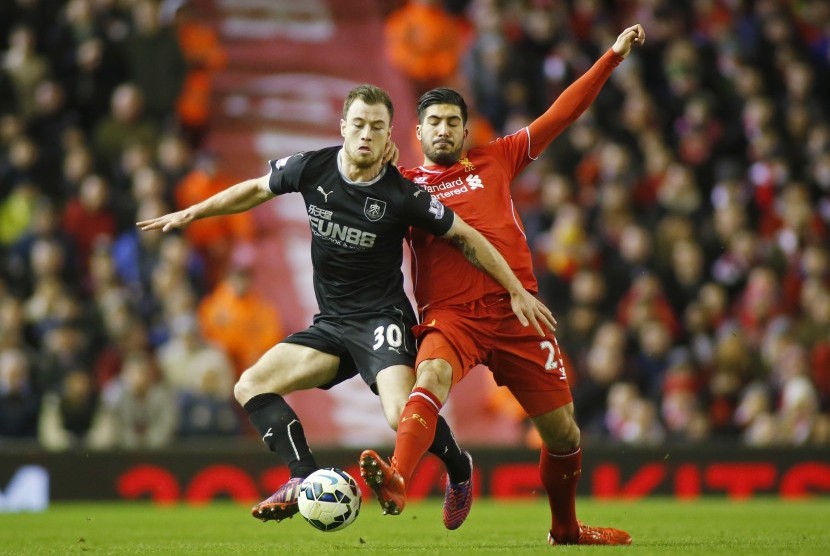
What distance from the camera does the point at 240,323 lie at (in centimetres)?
1375

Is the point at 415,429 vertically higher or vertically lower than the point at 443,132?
lower

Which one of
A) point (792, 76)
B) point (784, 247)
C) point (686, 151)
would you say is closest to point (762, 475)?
point (784, 247)

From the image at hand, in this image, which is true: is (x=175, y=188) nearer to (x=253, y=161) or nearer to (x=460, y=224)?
(x=253, y=161)

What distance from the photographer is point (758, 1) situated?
17516 millimetres

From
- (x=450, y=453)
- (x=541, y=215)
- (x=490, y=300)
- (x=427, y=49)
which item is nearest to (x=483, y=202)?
(x=490, y=300)

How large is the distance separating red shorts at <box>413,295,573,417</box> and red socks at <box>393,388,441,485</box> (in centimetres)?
39

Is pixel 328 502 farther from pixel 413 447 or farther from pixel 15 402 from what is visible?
pixel 15 402

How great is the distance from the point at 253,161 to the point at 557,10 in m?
4.33

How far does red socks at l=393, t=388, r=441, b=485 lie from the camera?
6.66 metres

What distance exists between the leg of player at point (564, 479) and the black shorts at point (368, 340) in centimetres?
83

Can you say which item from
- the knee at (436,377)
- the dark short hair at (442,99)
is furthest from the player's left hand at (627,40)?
the knee at (436,377)

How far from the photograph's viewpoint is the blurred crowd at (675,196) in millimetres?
13336

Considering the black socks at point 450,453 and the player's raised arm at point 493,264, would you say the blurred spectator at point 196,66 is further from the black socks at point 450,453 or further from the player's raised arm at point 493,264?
the player's raised arm at point 493,264

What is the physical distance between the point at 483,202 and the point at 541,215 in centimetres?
745
